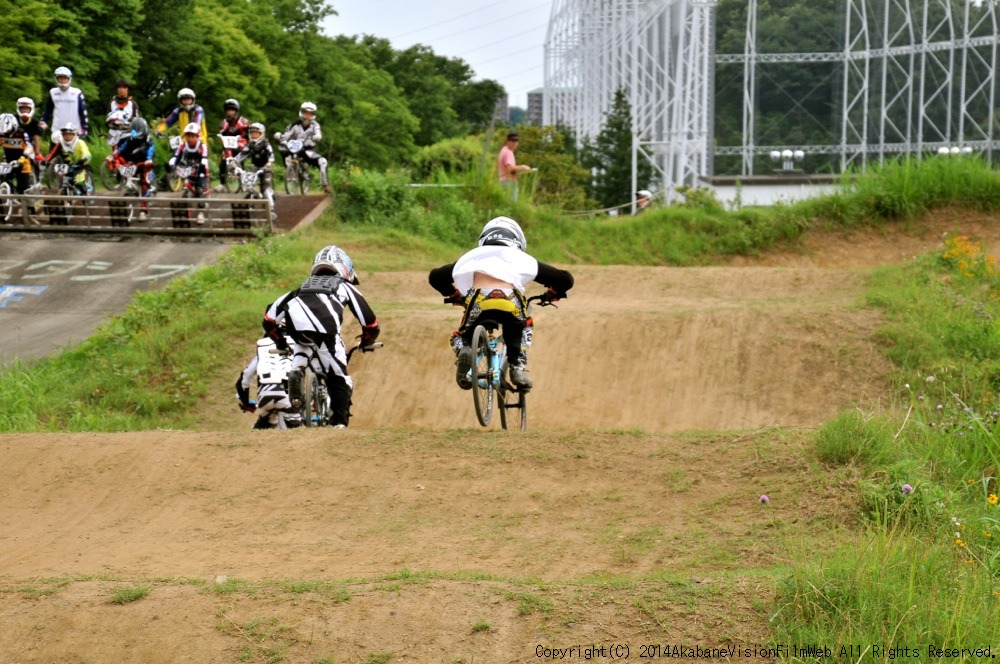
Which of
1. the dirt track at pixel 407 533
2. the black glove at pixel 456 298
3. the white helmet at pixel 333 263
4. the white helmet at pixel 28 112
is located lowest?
the dirt track at pixel 407 533

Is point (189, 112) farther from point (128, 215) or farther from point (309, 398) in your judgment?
point (309, 398)

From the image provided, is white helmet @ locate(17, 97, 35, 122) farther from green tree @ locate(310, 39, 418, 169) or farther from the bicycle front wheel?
green tree @ locate(310, 39, 418, 169)

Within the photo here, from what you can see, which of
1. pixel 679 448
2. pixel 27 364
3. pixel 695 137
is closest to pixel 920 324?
pixel 679 448

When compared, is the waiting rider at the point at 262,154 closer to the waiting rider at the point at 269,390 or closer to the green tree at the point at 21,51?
the green tree at the point at 21,51

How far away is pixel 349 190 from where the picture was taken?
23.4m

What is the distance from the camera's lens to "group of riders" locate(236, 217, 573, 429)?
9.62m

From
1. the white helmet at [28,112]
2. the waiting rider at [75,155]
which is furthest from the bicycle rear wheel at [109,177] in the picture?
the white helmet at [28,112]

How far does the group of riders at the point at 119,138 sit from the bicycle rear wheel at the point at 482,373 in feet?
40.0

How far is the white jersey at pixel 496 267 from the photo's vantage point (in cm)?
958

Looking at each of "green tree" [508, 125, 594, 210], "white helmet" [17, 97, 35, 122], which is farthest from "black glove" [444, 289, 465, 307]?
"green tree" [508, 125, 594, 210]

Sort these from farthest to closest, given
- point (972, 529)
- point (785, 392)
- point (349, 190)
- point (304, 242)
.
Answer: point (349, 190) < point (304, 242) < point (785, 392) < point (972, 529)

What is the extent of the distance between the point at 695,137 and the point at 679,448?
28.4m

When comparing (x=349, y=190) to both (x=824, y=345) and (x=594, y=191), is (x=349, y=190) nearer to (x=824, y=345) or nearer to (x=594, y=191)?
(x=824, y=345)

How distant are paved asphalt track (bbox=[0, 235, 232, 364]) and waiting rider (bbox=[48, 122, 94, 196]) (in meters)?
1.35
